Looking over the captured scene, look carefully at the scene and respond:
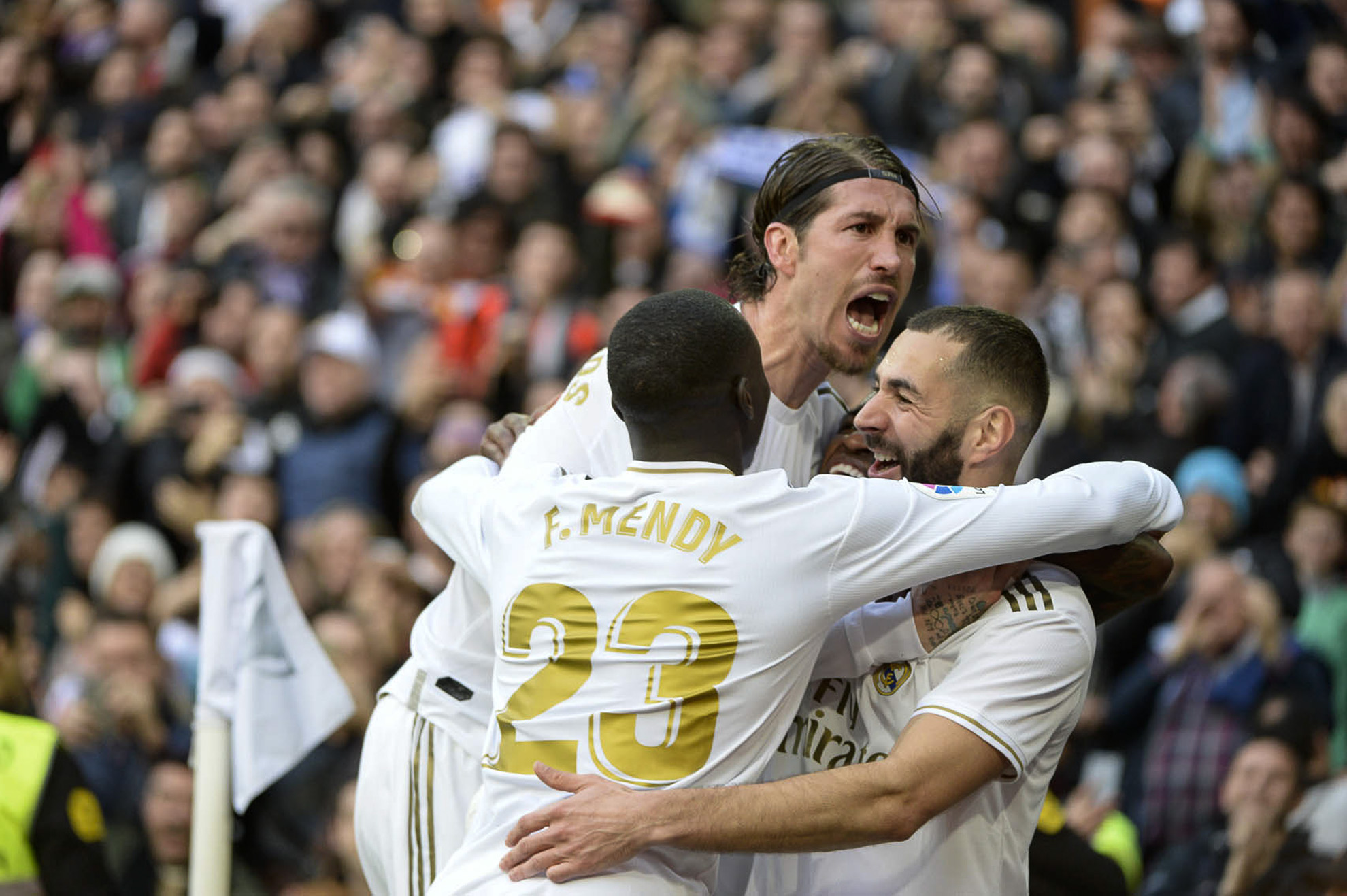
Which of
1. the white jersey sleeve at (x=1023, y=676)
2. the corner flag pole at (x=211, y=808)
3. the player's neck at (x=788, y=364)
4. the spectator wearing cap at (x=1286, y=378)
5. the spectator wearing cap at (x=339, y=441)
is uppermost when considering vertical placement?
the player's neck at (x=788, y=364)

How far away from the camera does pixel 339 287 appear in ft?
34.9

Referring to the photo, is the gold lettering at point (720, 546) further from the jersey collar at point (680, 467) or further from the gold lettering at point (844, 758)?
the gold lettering at point (844, 758)

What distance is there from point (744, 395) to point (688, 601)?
0.40 metres

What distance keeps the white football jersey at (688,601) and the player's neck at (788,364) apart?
854mm

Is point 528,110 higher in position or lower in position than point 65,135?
higher

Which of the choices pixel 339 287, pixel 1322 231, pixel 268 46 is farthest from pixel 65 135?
pixel 1322 231

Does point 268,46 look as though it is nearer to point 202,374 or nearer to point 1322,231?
point 202,374

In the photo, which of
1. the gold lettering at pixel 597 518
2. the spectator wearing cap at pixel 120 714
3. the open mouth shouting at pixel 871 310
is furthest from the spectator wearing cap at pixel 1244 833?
the spectator wearing cap at pixel 120 714

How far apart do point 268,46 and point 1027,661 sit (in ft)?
37.6

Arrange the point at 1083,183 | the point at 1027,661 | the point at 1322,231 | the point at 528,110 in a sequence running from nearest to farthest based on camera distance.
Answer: the point at 1027,661
the point at 1322,231
the point at 1083,183
the point at 528,110

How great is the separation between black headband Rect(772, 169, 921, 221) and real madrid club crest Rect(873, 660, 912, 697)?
1.18 meters

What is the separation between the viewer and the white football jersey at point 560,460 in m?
3.86

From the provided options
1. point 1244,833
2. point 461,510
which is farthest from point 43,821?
point 1244,833

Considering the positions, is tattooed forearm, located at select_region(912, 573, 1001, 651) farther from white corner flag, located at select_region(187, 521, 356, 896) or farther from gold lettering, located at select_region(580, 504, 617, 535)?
white corner flag, located at select_region(187, 521, 356, 896)
